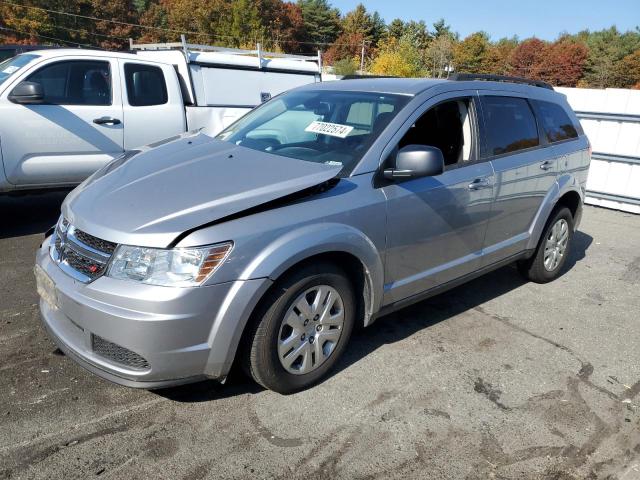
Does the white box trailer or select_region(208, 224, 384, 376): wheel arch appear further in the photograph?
the white box trailer

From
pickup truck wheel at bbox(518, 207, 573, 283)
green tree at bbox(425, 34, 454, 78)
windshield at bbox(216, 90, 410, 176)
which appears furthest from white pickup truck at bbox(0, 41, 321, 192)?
green tree at bbox(425, 34, 454, 78)

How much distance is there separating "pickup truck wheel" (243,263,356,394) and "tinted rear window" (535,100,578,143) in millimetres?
2730

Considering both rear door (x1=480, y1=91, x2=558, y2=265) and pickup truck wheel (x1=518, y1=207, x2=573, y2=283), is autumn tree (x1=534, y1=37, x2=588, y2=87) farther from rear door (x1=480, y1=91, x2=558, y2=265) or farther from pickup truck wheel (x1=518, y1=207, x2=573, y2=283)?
rear door (x1=480, y1=91, x2=558, y2=265)

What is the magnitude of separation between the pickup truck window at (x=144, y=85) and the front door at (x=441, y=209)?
4.13 m

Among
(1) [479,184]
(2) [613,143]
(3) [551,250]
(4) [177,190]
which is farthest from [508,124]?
(2) [613,143]

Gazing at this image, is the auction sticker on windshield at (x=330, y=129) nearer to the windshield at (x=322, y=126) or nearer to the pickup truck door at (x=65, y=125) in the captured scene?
the windshield at (x=322, y=126)

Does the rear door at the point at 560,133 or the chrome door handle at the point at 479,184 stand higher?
the rear door at the point at 560,133

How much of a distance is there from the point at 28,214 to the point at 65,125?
4.49 feet

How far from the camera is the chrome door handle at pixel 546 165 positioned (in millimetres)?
4535

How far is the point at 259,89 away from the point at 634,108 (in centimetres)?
578

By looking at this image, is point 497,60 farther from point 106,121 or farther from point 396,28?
point 106,121

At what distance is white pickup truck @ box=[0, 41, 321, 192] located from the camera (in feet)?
18.0

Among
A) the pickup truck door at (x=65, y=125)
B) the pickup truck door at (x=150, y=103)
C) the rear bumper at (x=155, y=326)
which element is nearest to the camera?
the rear bumper at (x=155, y=326)

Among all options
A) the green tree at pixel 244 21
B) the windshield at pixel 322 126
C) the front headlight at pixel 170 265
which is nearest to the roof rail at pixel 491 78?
the windshield at pixel 322 126
